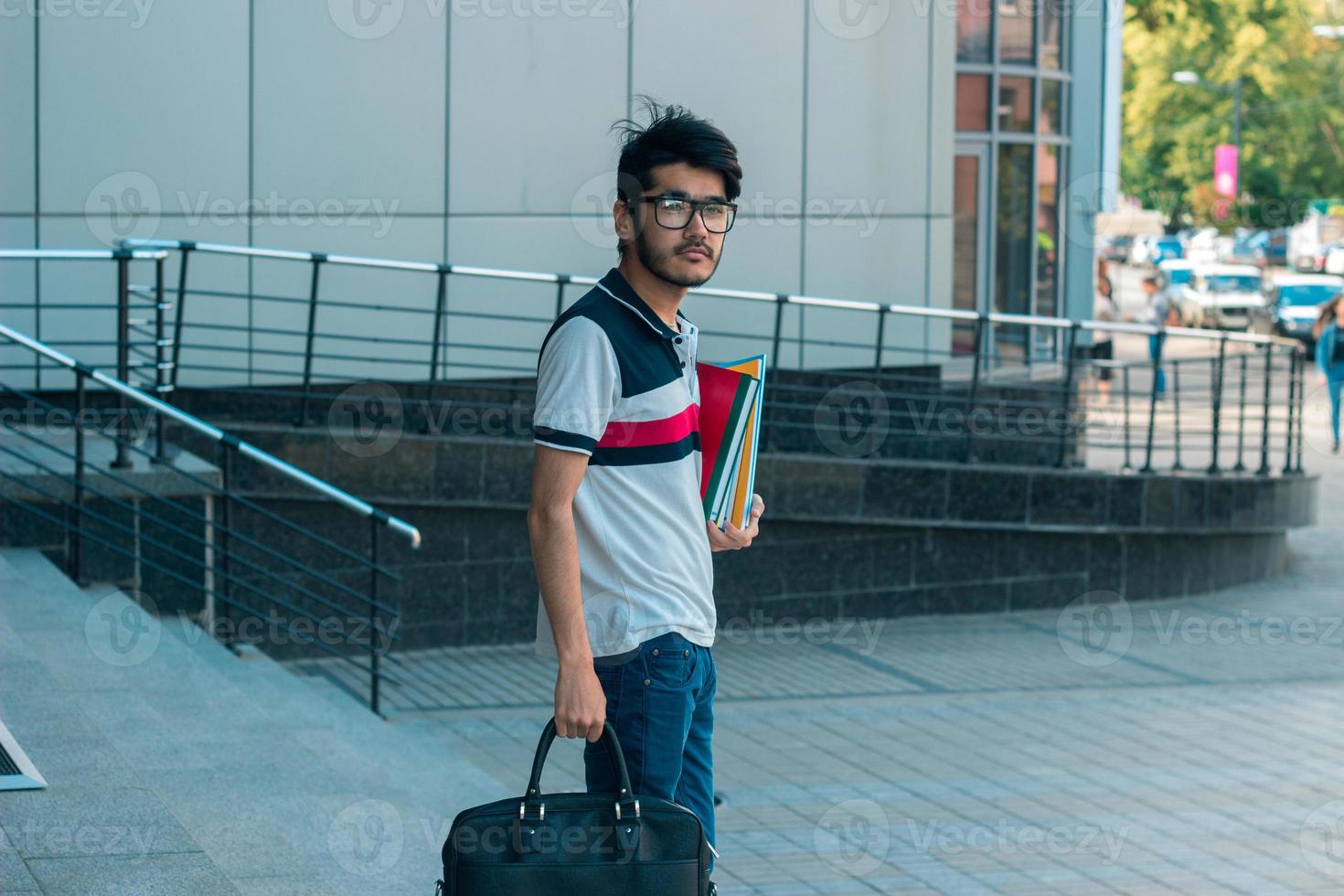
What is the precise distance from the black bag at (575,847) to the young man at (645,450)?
0.36 meters

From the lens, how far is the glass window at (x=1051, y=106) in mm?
18234

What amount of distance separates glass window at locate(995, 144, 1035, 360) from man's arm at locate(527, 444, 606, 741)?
14592 millimetres

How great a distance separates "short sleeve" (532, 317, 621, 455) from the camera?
334 cm

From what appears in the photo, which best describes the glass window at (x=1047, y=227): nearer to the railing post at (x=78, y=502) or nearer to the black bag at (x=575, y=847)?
the railing post at (x=78, y=502)

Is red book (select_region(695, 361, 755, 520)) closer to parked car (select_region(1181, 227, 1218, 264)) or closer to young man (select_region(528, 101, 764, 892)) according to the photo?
young man (select_region(528, 101, 764, 892))

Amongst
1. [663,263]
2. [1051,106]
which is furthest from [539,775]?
[1051,106]

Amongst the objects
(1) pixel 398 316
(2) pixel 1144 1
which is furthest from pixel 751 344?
(2) pixel 1144 1

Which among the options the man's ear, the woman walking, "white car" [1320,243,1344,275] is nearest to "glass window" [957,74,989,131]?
the woman walking

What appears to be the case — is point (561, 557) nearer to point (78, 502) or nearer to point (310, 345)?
point (78, 502)

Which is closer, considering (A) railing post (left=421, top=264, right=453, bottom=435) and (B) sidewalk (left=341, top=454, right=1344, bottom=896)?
(B) sidewalk (left=341, top=454, right=1344, bottom=896)

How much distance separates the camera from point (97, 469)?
812 centimetres

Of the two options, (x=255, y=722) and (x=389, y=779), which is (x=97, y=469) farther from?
(x=389, y=779)

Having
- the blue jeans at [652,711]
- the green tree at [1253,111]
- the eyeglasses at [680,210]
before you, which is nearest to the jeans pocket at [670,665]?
the blue jeans at [652,711]

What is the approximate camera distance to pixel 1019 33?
17.7 metres
